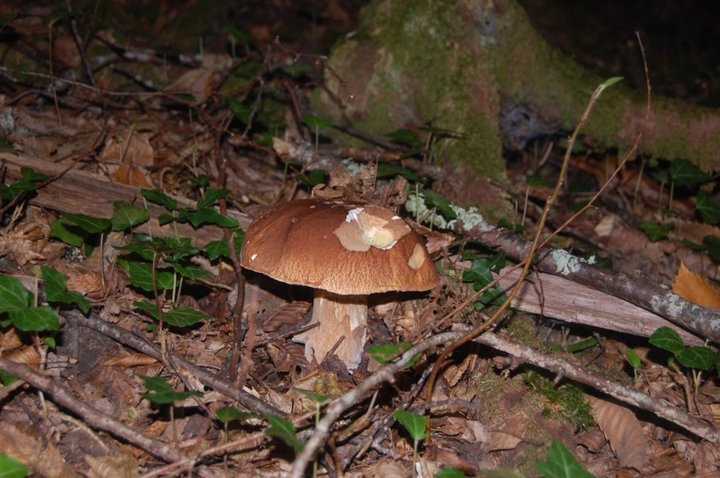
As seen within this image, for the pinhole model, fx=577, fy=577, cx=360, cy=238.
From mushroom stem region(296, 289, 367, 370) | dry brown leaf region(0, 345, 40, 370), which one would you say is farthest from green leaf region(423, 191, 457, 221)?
dry brown leaf region(0, 345, 40, 370)

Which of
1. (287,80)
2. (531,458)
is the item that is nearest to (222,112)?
(287,80)

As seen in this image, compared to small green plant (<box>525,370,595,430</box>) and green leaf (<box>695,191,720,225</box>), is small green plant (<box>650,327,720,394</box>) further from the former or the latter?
green leaf (<box>695,191,720,225</box>)

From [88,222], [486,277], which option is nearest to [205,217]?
[88,222]

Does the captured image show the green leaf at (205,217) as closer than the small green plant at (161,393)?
No

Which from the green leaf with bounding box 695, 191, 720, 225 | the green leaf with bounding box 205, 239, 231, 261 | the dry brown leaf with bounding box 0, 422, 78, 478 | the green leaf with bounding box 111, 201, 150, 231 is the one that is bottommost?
the green leaf with bounding box 695, 191, 720, 225

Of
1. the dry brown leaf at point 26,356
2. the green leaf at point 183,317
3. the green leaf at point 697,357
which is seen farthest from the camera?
the green leaf at point 697,357

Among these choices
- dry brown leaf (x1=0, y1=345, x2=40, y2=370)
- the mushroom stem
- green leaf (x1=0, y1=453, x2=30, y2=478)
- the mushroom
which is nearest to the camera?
green leaf (x1=0, y1=453, x2=30, y2=478)

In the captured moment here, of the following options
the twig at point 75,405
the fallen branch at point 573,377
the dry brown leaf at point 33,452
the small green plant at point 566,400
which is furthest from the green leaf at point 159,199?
the small green plant at point 566,400

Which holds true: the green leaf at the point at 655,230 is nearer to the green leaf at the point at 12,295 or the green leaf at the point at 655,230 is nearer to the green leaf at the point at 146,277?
the green leaf at the point at 146,277
